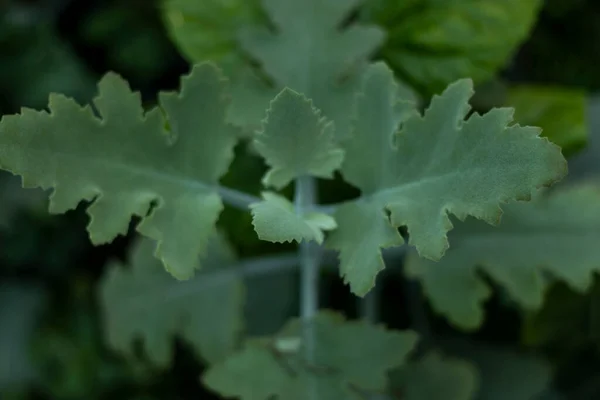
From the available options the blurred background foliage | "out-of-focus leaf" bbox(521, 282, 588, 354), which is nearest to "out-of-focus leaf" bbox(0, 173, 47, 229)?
the blurred background foliage

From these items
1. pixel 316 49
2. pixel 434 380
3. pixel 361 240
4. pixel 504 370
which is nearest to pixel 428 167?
pixel 361 240

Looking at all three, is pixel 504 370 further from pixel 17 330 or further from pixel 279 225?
pixel 17 330

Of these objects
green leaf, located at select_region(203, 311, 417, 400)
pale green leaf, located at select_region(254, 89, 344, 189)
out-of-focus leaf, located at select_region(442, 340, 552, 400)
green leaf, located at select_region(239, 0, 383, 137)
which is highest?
green leaf, located at select_region(239, 0, 383, 137)

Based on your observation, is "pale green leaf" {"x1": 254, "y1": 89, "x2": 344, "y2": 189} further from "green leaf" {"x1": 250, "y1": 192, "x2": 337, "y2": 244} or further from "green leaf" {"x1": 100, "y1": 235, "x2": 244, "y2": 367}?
"green leaf" {"x1": 100, "y1": 235, "x2": 244, "y2": 367}

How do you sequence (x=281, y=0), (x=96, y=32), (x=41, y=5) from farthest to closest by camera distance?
(x=41, y=5), (x=96, y=32), (x=281, y=0)

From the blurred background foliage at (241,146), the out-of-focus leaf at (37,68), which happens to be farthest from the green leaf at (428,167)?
the out-of-focus leaf at (37,68)

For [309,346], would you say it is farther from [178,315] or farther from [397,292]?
[397,292]

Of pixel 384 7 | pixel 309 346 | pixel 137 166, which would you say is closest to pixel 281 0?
pixel 384 7
